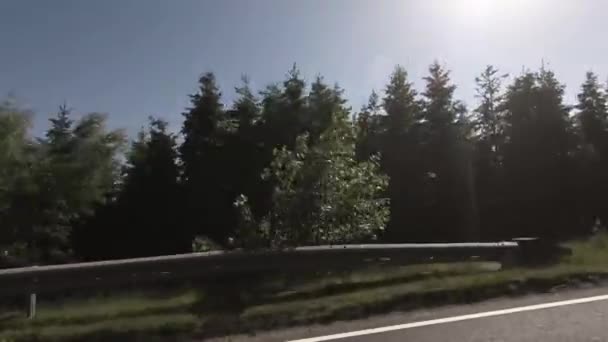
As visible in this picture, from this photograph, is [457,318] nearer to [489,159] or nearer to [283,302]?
[283,302]

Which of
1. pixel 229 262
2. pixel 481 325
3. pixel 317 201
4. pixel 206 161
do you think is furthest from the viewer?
pixel 206 161

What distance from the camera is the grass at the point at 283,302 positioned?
638 centimetres

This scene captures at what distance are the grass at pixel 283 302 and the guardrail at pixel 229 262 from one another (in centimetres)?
25

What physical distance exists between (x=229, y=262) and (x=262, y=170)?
59.4 ft

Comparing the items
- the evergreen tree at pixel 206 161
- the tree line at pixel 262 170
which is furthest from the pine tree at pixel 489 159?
the evergreen tree at pixel 206 161

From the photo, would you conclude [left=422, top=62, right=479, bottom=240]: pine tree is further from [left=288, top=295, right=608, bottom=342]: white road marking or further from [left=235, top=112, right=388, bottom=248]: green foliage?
[left=288, top=295, right=608, bottom=342]: white road marking

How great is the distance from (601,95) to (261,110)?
20.0 meters

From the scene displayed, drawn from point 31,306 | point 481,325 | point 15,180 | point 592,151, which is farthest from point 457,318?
point 592,151

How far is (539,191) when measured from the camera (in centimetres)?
3027

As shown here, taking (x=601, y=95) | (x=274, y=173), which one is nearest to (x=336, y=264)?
(x=274, y=173)

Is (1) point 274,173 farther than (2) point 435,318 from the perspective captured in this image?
Yes

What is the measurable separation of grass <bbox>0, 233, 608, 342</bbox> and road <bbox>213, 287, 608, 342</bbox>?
1.15 feet

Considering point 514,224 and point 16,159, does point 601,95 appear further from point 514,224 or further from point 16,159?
point 16,159

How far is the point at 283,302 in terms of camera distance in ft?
25.6
